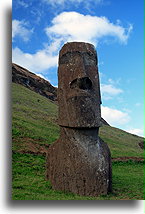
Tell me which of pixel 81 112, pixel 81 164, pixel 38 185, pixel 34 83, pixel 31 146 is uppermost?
pixel 34 83

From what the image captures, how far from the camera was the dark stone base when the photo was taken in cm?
885

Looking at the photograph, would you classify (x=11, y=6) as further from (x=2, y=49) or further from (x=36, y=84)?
(x=36, y=84)

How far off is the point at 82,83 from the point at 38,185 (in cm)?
331

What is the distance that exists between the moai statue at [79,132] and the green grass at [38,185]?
0.39 m

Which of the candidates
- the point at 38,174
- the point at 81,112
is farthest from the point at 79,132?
the point at 38,174

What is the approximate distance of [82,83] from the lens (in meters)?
9.15

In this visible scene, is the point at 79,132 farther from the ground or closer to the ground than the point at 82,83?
closer to the ground

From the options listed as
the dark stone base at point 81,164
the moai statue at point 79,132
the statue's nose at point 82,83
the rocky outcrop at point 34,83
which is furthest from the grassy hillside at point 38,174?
the rocky outcrop at point 34,83

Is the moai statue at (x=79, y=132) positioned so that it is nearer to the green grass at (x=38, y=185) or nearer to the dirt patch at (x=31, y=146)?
the green grass at (x=38, y=185)

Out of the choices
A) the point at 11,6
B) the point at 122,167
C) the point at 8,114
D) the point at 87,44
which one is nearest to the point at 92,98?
the point at 87,44

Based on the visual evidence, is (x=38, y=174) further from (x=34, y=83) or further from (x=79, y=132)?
(x=34, y=83)

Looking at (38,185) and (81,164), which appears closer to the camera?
(81,164)

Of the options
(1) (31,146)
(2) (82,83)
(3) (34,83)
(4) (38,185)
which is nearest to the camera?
(2) (82,83)

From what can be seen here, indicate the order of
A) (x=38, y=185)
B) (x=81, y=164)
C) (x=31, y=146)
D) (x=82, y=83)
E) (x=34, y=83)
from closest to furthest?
(x=81, y=164)
(x=82, y=83)
(x=38, y=185)
(x=31, y=146)
(x=34, y=83)
